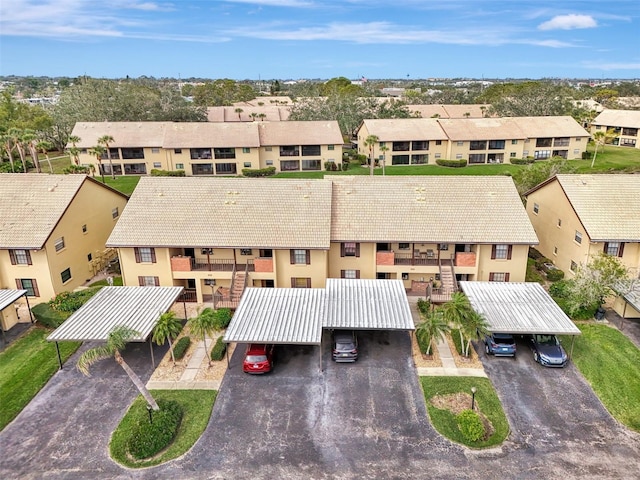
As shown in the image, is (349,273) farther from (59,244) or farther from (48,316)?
(59,244)

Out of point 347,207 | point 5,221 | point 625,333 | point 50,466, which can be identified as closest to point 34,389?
point 50,466

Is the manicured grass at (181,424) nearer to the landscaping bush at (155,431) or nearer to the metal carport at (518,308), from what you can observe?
the landscaping bush at (155,431)

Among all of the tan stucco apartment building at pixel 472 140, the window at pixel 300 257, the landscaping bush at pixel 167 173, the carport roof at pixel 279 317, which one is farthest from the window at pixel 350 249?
the tan stucco apartment building at pixel 472 140

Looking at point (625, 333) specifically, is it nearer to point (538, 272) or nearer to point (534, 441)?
point (538, 272)

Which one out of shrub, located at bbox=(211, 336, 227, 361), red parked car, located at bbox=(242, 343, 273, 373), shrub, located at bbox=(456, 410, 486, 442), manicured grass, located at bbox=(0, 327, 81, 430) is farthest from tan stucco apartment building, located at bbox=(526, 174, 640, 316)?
manicured grass, located at bbox=(0, 327, 81, 430)

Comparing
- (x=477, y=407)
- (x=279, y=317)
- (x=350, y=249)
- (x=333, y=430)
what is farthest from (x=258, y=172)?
(x=477, y=407)

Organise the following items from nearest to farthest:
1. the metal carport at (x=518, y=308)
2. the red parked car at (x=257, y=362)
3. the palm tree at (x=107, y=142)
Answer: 1. the red parked car at (x=257, y=362)
2. the metal carport at (x=518, y=308)
3. the palm tree at (x=107, y=142)
